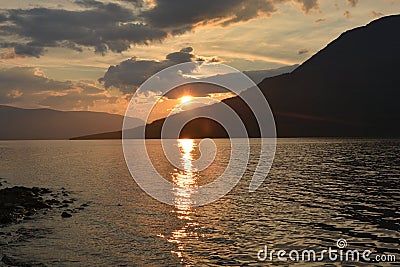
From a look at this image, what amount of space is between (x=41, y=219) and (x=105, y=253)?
14735mm

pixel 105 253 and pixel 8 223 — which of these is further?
pixel 8 223

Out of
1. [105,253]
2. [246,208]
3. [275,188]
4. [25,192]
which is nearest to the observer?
[105,253]

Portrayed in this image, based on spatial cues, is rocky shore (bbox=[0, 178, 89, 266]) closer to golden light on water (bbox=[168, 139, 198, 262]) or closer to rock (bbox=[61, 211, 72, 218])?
rock (bbox=[61, 211, 72, 218])

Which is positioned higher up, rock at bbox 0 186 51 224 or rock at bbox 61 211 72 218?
rock at bbox 0 186 51 224

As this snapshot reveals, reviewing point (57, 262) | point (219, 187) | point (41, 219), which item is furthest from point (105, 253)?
point (219, 187)

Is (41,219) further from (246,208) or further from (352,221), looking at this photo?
(352,221)

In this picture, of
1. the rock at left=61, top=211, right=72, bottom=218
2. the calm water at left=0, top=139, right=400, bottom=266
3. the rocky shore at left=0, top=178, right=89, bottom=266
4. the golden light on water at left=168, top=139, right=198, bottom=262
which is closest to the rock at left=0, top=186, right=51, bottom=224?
the rocky shore at left=0, top=178, right=89, bottom=266

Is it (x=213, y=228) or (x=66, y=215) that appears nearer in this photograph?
(x=213, y=228)

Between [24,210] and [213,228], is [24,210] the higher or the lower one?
the lower one

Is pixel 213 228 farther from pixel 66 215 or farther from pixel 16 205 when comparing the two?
pixel 16 205

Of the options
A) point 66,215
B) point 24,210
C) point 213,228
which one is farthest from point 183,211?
point 24,210

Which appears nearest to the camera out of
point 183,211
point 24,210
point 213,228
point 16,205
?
point 213,228

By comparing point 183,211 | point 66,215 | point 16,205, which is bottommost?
point 183,211

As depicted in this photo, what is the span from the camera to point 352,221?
35000mm
